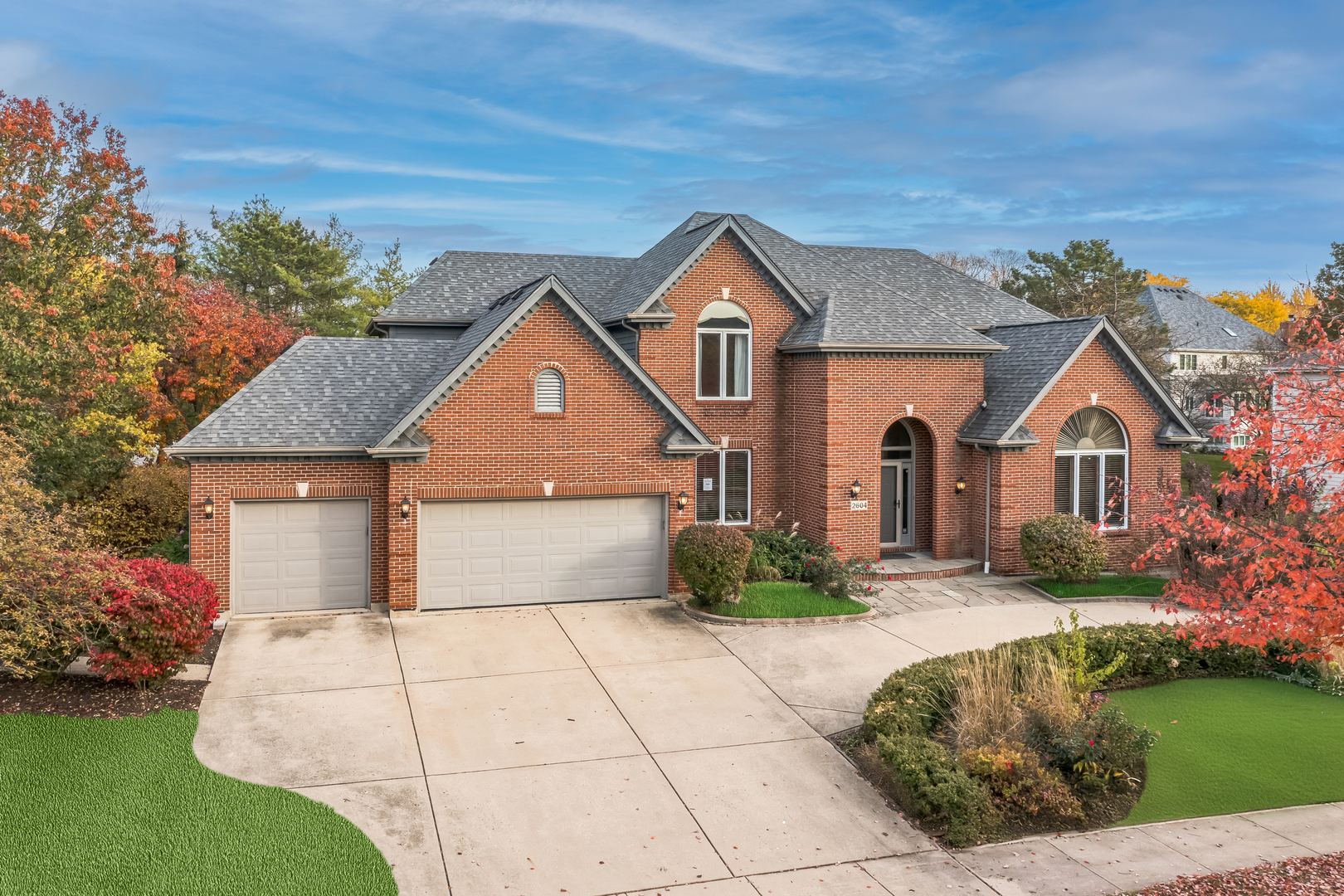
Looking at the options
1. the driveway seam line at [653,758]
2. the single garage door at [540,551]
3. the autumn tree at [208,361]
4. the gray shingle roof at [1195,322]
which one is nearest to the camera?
the driveway seam line at [653,758]

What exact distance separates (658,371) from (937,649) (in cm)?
961

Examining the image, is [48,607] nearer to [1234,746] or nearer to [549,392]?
[549,392]

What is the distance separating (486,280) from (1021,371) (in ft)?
47.9

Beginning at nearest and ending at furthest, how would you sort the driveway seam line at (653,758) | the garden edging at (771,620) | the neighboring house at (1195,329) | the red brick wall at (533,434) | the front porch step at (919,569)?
1. the driveway seam line at (653,758)
2. the garden edging at (771,620)
3. the red brick wall at (533,434)
4. the front porch step at (919,569)
5. the neighboring house at (1195,329)

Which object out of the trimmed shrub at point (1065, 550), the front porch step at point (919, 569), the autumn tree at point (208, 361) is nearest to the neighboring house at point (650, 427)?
the front porch step at point (919, 569)

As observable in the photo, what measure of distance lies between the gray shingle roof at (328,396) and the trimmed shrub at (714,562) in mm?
5894

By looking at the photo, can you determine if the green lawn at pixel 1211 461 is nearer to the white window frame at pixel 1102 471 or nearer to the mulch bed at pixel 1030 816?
the white window frame at pixel 1102 471

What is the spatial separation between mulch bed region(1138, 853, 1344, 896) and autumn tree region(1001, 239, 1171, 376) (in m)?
41.5

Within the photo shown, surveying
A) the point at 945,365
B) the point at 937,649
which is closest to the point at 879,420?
the point at 945,365

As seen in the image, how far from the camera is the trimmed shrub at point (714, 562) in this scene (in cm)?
1786

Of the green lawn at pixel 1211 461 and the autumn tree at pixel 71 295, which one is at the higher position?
the autumn tree at pixel 71 295

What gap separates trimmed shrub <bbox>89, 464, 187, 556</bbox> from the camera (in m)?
23.4

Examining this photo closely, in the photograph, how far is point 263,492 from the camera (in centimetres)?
1761

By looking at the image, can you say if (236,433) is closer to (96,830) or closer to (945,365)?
(96,830)
